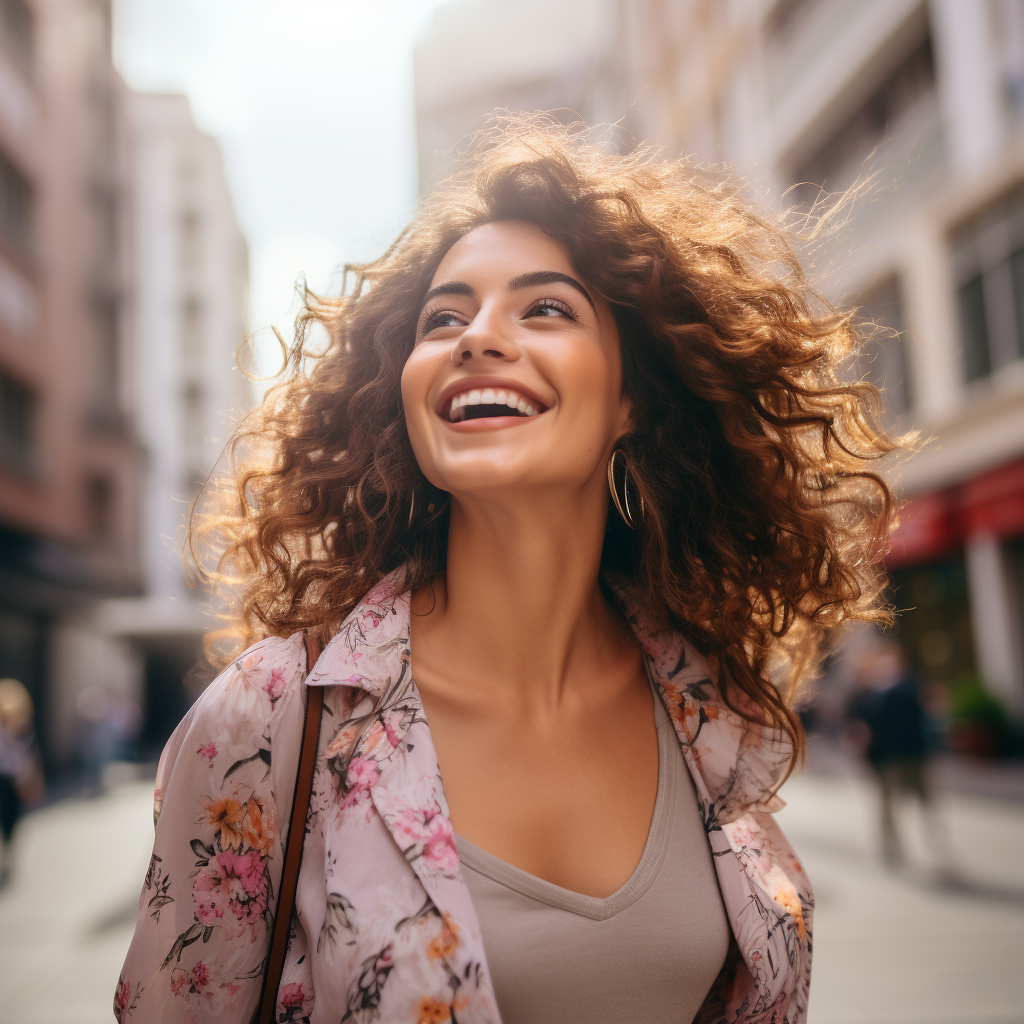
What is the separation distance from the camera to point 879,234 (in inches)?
667

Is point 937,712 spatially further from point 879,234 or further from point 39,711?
point 39,711

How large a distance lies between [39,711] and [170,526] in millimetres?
13277

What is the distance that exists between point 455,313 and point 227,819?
1.04 meters

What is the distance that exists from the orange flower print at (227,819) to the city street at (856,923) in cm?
384

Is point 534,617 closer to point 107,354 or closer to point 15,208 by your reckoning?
point 15,208

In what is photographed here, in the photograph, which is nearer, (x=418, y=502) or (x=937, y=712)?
(x=418, y=502)

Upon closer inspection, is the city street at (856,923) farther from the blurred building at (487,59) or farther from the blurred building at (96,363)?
the blurred building at (487,59)

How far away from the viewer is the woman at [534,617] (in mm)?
1488

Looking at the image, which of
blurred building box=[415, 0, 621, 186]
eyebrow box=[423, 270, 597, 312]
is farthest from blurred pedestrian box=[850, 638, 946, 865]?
blurred building box=[415, 0, 621, 186]

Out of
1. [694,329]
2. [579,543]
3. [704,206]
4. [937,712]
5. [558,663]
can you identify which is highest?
[704,206]

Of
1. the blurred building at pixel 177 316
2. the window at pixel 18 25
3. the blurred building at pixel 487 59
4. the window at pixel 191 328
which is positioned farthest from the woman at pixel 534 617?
the blurred building at pixel 487 59

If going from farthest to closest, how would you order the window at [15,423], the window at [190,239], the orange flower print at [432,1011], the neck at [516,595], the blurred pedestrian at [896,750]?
the window at [190,239] < the window at [15,423] < the blurred pedestrian at [896,750] < the neck at [516,595] < the orange flower print at [432,1011]

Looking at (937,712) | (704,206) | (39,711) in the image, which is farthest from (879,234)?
(39,711)

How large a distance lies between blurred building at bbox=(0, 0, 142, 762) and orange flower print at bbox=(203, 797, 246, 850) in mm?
17756
